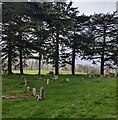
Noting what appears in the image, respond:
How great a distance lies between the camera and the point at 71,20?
47938mm

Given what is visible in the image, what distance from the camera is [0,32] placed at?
125 feet

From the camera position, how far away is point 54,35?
165ft

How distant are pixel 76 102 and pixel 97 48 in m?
36.4

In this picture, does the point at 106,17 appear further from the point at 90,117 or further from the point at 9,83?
the point at 90,117

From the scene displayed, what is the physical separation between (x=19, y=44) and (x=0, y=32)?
2.77 metres

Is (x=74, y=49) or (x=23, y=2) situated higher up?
(x=23, y=2)

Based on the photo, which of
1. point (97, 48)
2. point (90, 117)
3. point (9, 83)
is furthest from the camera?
point (97, 48)

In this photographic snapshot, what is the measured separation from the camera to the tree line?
39147 mm

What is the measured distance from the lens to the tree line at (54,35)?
3915 centimetres

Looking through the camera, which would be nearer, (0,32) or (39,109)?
(39,109)

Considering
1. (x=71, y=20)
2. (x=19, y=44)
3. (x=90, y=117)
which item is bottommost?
(x=90, y=117)

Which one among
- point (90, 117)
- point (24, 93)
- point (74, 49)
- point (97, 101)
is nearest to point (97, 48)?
point (74, 49)

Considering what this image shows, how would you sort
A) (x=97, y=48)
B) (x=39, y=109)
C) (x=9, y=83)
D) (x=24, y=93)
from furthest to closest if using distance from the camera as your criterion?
(x=97, y=48) < (x=9, y=83) < (x=24, y=93) < (x=39, y=109)

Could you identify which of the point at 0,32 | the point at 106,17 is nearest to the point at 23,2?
the point at 0,32
